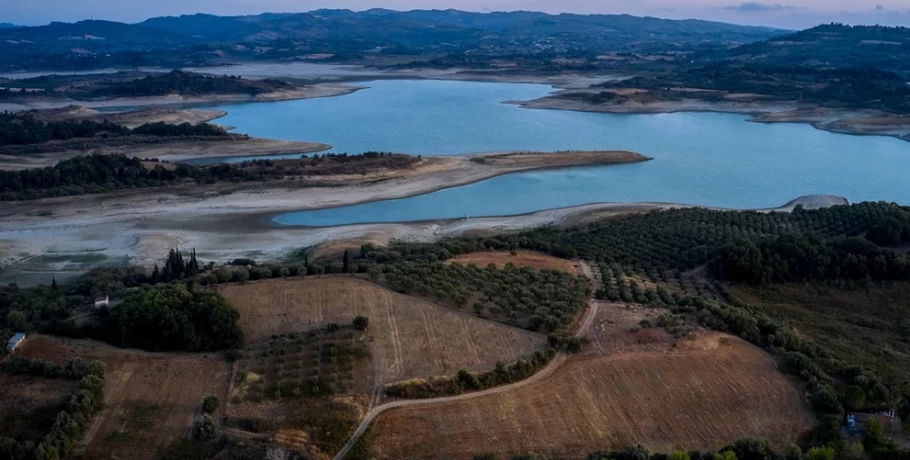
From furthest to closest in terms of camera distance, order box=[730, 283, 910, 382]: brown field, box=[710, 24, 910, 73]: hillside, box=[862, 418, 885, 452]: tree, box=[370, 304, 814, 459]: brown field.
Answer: box=[710, 24, 910, 73]: hillside, box=[730, 283, 910, 382]: brown field, box=[370, 304, 814, 459]: brown field, box=[862, 418, 885, 452]: tree

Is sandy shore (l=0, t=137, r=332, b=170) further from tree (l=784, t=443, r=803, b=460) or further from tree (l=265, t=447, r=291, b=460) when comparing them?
tree (l=784, t=443, r=803, b=460)

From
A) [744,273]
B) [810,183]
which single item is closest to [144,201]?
[744,273]

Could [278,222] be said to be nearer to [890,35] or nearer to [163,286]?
[163,286]

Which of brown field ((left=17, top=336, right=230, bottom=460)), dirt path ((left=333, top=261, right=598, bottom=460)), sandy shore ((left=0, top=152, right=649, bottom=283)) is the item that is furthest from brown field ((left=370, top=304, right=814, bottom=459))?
sandy shore ((left=0, top=152, right=649, bottom=283))

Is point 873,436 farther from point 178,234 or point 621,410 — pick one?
point 178,234

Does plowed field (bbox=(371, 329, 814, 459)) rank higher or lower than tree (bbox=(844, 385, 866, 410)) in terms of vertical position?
lower

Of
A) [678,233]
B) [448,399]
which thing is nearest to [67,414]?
[448,399]

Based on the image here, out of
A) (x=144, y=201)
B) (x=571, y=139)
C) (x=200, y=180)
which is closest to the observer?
(x=144, y=201)
